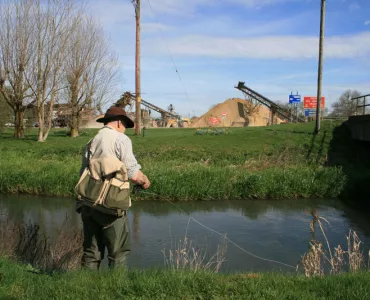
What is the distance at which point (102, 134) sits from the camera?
16.5 ft

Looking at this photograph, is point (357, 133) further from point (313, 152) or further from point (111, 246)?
point (111, 246)

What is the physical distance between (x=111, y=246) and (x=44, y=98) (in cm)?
2465

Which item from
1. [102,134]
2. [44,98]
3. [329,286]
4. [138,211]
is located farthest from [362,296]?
[44,98]

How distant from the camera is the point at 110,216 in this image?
16.2ft

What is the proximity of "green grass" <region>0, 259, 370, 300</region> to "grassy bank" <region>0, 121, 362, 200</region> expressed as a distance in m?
11.6

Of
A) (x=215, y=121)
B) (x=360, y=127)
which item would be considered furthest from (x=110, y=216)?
(x=215, y=121)

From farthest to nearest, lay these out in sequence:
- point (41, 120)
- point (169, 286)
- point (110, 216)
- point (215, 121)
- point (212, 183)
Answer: point (215, 121) → point (41, 120) → point (212, 183) → point (110, 216) → point (169, 286)

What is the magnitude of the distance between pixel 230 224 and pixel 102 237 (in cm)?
867

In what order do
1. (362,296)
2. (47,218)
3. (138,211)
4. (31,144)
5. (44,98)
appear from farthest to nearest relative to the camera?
(44,98) → (31,144) → (138,211) → (47,218) → (362,296)

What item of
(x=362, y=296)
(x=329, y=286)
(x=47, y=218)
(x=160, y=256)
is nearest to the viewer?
(x=362, y=296)

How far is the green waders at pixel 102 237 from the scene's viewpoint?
4977 millimetres

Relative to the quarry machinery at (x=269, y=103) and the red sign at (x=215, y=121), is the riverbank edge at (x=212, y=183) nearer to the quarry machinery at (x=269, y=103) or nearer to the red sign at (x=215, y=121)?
the quarry machinery at (x=269, y=103)

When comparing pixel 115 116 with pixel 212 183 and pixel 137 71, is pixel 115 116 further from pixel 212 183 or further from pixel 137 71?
pixel 137 71

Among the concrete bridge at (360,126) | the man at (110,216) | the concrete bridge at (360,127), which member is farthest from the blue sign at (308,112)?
the man at (110,216)
